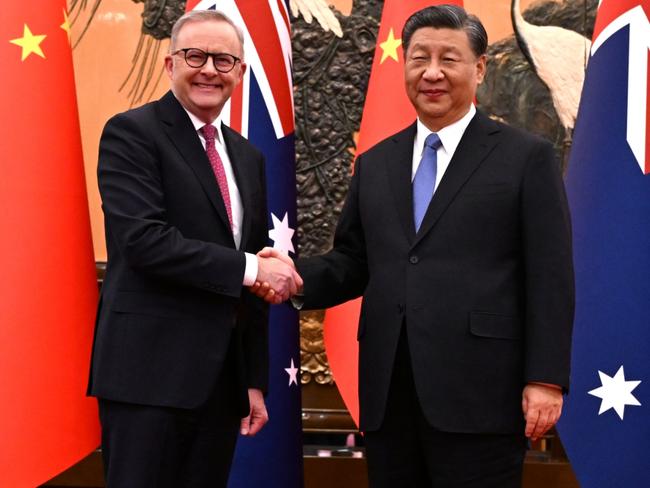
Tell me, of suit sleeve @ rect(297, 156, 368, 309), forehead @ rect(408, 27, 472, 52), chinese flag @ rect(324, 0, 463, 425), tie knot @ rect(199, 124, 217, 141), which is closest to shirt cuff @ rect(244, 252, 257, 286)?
suit sleeve @ rect(297, 156, 368, 309)

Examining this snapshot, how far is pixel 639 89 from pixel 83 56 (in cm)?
265

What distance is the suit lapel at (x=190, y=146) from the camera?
215cm

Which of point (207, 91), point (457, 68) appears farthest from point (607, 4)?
point (207, 91)

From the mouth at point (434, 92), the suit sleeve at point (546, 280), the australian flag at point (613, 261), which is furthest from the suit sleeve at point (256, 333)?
the australian flag at point (613, 261)

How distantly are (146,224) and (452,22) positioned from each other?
2.96 feet

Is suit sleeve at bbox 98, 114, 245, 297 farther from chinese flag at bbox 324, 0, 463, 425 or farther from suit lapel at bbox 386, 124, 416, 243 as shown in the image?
chinese flag at bbox 324, 0, 463, 425

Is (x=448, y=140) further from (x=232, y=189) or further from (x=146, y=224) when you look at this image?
(x=146, y=224)

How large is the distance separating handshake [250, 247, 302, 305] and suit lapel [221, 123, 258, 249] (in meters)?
0.08

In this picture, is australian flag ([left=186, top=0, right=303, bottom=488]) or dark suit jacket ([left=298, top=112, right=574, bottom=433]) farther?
australian flag ([left=186, top=0, right=303, bottom=488])

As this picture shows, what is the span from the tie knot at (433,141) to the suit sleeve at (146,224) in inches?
21.8

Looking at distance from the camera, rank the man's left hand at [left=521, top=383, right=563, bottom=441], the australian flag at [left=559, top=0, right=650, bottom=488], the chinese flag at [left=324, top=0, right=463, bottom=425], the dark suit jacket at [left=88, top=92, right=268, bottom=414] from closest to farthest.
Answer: the man's left hand at [left=521, top=383, right=563, bottom=441]
the dark suit jacket at [left=88, top=92, right=268, bottom=414]
the australian flag at [left=559, top=0, right=650, bottom=488]
the chinese flag at [left=324, top=0, right=463, bottom=425]

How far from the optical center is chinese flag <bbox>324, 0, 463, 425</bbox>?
3168 mm

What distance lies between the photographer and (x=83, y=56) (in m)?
4.13

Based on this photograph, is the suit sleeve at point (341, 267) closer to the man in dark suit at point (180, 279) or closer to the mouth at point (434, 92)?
the man in dark suit at point (180, 279)
